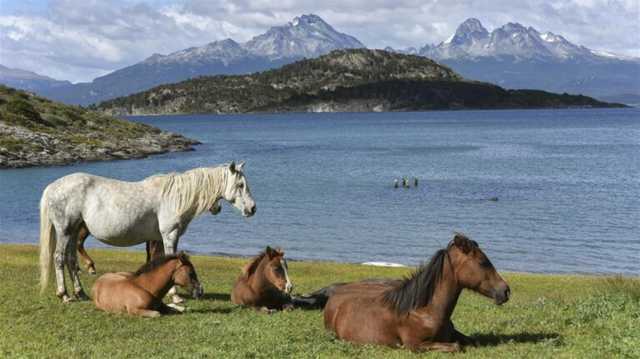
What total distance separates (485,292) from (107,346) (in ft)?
21.5

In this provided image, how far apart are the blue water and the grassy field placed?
28842 millimetres

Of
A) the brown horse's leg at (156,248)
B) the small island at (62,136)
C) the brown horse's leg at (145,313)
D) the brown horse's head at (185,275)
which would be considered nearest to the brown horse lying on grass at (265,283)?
the brown horse's head at (185,275)

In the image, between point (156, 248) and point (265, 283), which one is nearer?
point (265, 283)

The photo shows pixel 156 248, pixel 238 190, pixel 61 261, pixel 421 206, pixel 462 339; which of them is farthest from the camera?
pixel 421 206

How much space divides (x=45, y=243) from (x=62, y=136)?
119842 millimetres

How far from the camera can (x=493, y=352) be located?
42.1 feet

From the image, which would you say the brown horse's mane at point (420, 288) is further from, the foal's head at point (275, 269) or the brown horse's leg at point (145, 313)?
the brown horse's leg at point (145, 313)

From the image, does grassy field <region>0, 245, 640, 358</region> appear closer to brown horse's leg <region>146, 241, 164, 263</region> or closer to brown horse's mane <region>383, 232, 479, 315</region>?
brown horse's mane <region>383, 232, 479, 315</region>

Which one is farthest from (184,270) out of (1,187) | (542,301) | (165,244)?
(1,187)

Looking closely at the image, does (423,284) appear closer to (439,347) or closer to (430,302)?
(430,302)

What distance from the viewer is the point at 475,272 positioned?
40.5 feet

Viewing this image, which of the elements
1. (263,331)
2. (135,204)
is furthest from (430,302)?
(135,204)

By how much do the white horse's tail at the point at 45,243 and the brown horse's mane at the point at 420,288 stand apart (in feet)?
30.6

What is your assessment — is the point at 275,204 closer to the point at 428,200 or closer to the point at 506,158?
the point at 428,200
